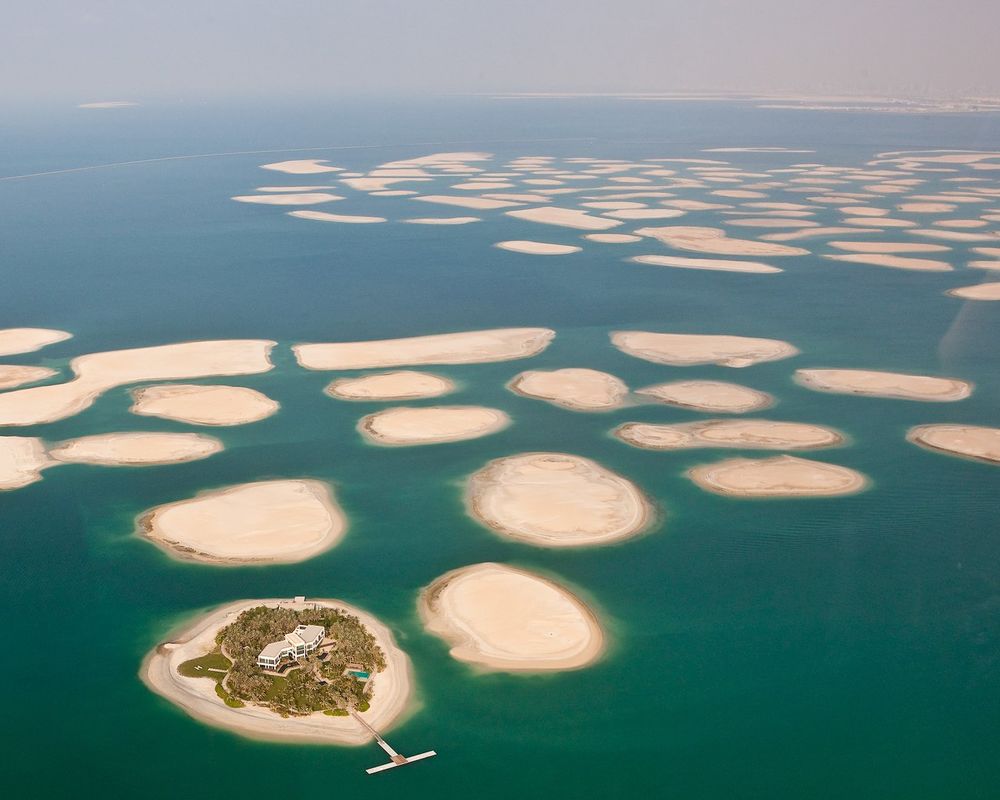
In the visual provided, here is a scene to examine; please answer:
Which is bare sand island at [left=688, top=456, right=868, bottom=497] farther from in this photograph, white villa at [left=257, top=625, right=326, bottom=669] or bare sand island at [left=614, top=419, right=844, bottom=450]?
white villa at [left=257, top=625, right=326, bottom=669]

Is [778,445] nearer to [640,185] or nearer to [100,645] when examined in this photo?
[100,645]

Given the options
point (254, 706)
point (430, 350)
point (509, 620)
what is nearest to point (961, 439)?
point (509, 620)

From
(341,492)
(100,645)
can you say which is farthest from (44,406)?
(100,645)

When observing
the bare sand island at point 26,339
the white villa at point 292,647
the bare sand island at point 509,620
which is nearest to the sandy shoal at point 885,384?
the bare sand island at point 509,620

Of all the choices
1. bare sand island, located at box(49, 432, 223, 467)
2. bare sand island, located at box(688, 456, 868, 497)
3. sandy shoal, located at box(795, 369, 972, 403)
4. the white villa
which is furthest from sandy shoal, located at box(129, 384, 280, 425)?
sandy shoal, located at box(795, 369, 972, 403)

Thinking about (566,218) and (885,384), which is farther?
(566,218)

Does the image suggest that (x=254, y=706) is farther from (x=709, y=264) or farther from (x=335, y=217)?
(x=335, y=217)
